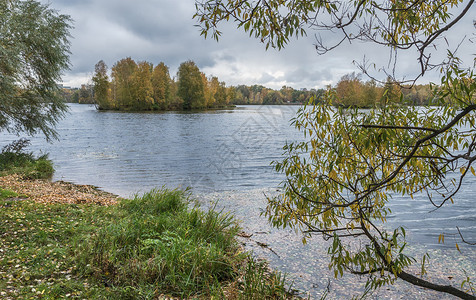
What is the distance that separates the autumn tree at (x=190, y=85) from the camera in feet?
238

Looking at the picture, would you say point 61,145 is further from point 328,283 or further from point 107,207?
point 328,283

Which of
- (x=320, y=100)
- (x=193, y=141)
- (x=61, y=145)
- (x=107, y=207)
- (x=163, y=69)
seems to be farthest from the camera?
(x=163, y=69)

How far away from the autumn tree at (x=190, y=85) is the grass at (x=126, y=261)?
6852cm

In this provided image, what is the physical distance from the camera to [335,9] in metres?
2.88

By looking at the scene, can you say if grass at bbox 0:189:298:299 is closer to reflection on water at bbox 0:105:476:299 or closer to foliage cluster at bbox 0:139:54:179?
reflection on water at bbox 0:105:476:299

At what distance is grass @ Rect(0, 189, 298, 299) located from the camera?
3.89m

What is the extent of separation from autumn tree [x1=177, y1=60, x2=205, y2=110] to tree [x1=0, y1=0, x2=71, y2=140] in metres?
58.6

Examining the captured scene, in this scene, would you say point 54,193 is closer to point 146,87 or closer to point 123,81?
point 146,87

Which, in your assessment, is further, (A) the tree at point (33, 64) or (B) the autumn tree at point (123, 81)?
(B) the autumn tree at point (123, 81)

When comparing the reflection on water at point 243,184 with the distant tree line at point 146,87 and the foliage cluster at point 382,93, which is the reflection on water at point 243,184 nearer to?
the foliage cluster at point 382,93

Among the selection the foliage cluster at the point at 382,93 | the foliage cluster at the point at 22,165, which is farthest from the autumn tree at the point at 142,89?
the foliage cluster at the point at 382,93

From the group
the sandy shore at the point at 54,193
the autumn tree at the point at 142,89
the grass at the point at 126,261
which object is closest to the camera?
the grass at the point at 126,261

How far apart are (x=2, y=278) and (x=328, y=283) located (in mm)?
4395

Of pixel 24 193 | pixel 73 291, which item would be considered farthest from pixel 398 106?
pixel 24 193
